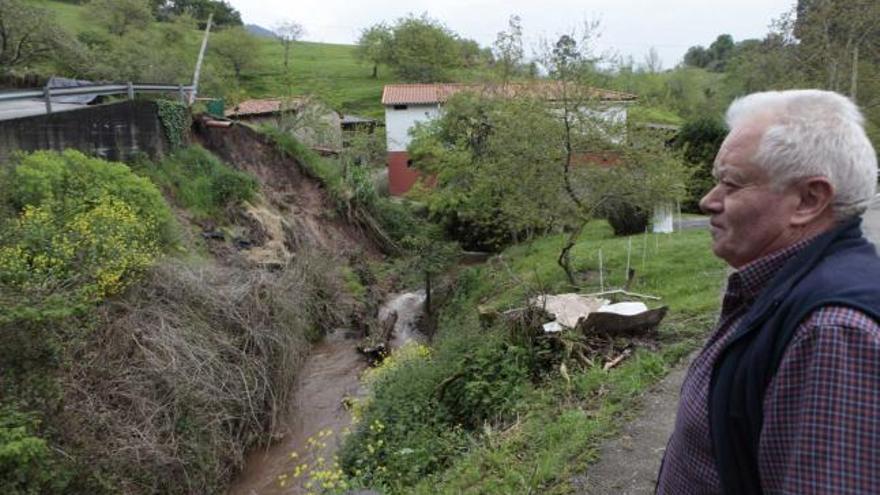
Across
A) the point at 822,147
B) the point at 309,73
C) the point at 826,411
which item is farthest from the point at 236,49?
the point at 826,411

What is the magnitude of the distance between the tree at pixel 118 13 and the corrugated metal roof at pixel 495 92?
54.3 ft

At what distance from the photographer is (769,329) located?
1.40 metres

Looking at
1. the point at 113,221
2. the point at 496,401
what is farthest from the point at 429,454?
the point at 113,221

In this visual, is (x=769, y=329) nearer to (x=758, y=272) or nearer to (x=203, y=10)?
(x=758, y=272)

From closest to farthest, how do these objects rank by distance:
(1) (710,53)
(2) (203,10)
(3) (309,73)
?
(3) (309,73), (2) (203,10), (1) (710,53)

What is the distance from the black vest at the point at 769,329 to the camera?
134 cm

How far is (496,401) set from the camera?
717 centimetres

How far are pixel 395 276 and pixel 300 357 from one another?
8.78 meters

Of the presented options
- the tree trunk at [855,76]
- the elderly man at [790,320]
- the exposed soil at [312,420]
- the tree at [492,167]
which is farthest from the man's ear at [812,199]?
the tree trunk at [855,76]

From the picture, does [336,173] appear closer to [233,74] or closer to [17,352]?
[17,352]

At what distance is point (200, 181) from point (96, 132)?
2961mm

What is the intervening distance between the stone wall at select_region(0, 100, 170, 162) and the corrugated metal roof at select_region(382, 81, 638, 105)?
9.00 meters

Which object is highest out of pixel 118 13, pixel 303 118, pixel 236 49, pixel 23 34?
pixel 118 13

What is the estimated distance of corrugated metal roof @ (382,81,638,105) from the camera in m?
11.6
